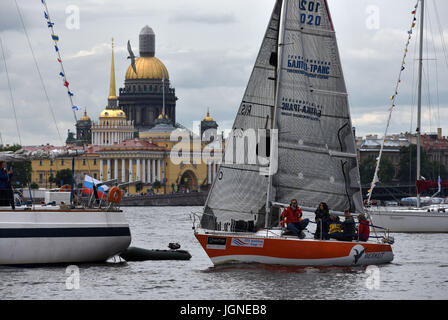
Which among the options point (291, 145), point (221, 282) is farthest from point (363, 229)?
point (221, 282)

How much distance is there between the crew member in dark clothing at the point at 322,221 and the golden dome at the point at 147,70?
152024 millimetres

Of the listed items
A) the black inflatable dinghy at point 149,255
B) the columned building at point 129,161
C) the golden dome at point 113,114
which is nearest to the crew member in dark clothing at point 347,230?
the black inflatable dinghy at point 149,255

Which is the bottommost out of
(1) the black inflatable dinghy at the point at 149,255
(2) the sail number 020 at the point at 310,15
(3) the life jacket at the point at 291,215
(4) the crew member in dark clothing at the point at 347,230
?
(1) the black inflatable dinghy at the point at 149,255

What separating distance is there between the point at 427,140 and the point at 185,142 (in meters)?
37.3

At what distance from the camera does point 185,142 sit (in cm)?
16000

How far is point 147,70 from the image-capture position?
177 meters

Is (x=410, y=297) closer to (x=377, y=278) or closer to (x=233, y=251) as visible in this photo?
(x=377, y=278)

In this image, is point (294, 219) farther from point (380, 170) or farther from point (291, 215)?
point (380, 170)

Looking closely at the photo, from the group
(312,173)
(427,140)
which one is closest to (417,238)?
(312,173)

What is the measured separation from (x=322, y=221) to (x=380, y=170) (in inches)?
4516

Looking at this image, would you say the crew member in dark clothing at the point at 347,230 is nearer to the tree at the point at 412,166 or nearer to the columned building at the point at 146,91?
the tree at the point at 412,166

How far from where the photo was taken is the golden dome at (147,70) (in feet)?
578

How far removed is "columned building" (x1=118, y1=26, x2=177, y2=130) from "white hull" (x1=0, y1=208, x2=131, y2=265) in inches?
5883

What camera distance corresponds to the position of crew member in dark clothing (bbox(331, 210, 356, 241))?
2509cm
